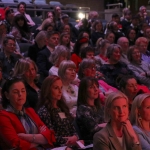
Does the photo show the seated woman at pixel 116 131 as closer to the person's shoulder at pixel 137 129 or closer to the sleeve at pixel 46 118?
the person's shoulder at pixel 137 129

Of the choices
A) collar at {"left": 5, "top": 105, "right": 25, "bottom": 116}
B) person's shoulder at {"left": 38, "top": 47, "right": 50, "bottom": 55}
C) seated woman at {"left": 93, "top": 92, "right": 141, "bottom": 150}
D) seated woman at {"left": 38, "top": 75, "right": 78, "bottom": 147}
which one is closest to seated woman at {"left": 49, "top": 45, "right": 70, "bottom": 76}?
person's shoulder at {"left": 38, "top": 47, "right": 50, "bottom": 55}

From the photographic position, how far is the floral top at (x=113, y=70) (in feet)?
17.6

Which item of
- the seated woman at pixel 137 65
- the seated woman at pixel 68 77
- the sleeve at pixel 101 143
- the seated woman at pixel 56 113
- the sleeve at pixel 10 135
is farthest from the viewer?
the seated woman at pixel 137 65

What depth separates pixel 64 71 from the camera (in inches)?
167

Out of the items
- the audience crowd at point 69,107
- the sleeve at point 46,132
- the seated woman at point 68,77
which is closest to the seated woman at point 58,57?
the audience crowd at point 69,107

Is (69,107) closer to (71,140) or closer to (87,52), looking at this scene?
(71,140)

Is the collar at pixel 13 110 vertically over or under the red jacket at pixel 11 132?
over

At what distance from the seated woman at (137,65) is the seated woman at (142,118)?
104 inches

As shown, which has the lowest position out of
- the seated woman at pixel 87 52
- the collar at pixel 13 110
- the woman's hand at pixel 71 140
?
the woman's hand at pixel 71 140

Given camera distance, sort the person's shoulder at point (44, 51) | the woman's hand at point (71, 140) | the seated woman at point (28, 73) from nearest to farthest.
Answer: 1. the woman's hand at point (71, 140)
2. the seated woman at point (28, 73)
3. the person's shoulder at point (44, 51)

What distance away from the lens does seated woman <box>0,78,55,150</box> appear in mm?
2945

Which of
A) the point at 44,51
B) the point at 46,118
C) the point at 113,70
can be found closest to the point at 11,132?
the point at 46,118

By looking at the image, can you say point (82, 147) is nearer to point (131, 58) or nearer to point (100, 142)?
point (100, 142)

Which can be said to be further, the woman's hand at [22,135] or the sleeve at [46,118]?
the sleeve at [46,118]
